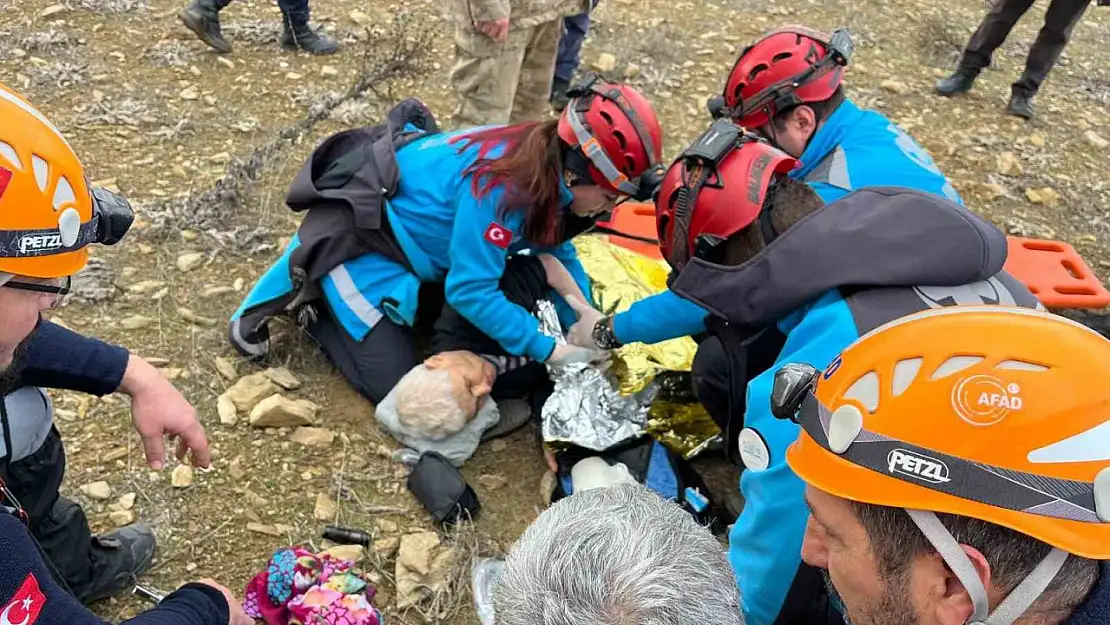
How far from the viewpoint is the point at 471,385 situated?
3598mm

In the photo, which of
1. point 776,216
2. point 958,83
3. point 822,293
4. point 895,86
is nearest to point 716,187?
point 776,216

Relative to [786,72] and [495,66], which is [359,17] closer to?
[495,66]

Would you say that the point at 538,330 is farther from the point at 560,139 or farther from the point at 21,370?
the point at 21,370

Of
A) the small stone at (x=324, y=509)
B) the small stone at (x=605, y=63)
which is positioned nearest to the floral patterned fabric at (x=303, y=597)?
the small stone at (x=324, y=509)

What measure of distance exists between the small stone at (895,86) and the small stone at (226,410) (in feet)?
21.4

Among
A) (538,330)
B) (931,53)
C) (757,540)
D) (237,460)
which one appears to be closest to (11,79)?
(237,460)

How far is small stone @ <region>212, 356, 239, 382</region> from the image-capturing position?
3758mm

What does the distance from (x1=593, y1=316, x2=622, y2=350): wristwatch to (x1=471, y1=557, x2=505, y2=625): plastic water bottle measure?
1066 millimetres

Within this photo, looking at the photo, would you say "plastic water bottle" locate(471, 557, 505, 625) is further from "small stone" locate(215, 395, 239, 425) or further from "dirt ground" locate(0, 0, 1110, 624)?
"small stone" locate(215, 395, 239, 425)

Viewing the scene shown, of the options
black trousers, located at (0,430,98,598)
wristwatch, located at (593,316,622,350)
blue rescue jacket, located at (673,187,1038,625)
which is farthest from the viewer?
wristwatch, located at (593,316,622,350)

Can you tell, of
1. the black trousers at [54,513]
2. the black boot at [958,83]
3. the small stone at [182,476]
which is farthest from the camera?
the black boot at [958,83]

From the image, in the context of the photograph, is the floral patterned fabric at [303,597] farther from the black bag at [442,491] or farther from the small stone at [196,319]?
the small stone at [196,319]

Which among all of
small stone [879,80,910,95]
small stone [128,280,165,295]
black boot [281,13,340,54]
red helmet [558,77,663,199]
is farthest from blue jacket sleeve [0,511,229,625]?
small stone [879,80,910,95]

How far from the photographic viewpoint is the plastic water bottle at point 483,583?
109 inches
